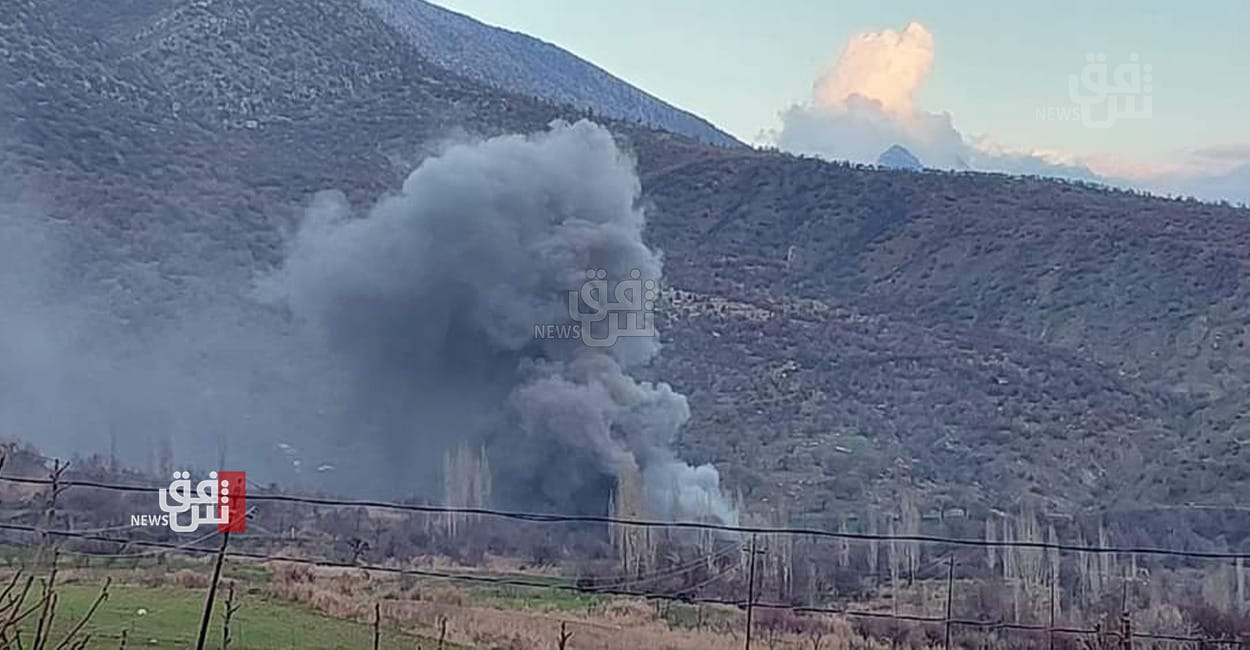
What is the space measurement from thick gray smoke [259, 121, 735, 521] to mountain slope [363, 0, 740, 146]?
137ft

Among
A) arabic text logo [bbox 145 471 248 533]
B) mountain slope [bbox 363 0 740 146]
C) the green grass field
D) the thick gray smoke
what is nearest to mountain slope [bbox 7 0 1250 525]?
the thick gray smoke

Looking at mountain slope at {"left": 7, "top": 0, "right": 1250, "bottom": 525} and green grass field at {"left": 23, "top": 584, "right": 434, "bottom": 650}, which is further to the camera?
mountain slope at {"left": 7, "top": 0, "right": 1250, "bottom": 525}

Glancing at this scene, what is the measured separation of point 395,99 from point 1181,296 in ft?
114

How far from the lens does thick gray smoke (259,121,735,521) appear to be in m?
40.2

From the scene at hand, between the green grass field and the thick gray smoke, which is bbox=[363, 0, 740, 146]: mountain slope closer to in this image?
the thick gray smoke

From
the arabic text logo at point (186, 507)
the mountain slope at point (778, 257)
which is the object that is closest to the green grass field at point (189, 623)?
the arabic text logo at point (186, 507)

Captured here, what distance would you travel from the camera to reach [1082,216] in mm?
59844

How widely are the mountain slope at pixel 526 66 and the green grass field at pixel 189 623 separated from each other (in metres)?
Answer: 70.8

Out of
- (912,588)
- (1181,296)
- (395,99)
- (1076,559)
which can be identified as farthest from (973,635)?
(395,99)

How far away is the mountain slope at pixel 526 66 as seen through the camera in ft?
305

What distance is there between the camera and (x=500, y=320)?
43.7 metres

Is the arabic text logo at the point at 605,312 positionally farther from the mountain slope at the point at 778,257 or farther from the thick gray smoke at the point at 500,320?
the mountain slope at the point at 778,257

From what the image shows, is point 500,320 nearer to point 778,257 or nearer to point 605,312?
point 605,312

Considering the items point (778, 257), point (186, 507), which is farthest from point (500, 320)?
point (778, 257)
